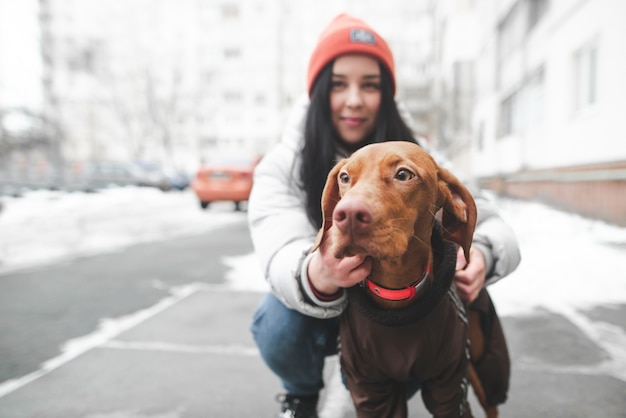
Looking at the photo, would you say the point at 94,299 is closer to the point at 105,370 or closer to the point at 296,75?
the point at 105,370

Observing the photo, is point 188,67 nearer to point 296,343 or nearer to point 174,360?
point 174,360

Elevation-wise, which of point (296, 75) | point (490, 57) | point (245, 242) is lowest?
point (245, 242)

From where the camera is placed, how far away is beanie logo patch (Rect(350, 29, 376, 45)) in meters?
1.86

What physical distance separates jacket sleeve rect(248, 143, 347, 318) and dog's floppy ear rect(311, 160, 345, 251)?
24cm

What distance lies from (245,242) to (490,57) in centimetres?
1313

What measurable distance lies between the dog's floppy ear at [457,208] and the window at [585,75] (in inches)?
303

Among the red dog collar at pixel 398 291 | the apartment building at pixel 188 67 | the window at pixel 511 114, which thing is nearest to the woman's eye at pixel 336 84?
the red dog collar at pixel 398 291

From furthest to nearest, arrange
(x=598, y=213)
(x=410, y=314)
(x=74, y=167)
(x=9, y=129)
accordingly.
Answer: (x=74, y=167) → (x=9, y=129) → (x=598, y=213) → (x=410, y=314)

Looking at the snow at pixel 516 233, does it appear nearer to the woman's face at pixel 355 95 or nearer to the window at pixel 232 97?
the woman's face at pixel 355 95

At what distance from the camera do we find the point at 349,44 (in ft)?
6.10

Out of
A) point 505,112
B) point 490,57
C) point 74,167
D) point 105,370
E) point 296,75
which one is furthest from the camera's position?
point 296,75

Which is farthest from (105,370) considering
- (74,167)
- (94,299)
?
(74,167)

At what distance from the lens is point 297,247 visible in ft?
5.54

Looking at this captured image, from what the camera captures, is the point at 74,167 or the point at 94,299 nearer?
the point at 94,299
